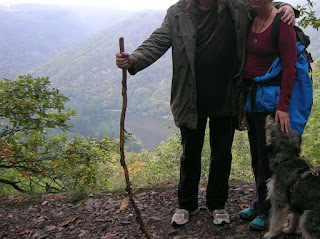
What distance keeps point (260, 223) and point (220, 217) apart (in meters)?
0.45

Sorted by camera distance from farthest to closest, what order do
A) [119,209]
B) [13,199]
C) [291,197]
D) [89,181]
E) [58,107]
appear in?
[89,181] → [58,107] → [13,199] → [119,209] → [291,197]

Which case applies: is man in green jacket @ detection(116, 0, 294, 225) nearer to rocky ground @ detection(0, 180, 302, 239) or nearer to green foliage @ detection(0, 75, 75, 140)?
rocky ground @ detection(0, 180, 302, 239)

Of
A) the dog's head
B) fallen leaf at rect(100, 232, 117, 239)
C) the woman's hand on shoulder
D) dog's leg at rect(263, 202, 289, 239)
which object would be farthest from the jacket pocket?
fallen leaf at rect(100, 232, 117, 239)

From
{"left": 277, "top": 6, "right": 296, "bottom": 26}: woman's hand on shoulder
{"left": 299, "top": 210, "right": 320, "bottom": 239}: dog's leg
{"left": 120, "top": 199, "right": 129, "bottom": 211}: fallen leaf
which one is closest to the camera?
{"left": 299, "top": 210, "right": 320, "bottom": 239}: dog's leg

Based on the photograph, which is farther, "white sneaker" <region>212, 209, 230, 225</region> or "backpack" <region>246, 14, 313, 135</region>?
"white sneaker" <region>212, 209, 230, 225</region>

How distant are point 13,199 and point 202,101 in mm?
4285

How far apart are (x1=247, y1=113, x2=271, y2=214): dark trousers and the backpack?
0.61 feet

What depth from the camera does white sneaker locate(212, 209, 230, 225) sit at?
3371 millimetres

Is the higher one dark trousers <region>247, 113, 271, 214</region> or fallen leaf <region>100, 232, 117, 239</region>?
dark trousers <region>247, 113, 271, 214</region>

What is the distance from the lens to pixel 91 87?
166 m

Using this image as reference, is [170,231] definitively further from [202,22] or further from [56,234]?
[202,22]

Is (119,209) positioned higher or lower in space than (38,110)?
lower

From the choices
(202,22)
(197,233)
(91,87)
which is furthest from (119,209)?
(91,87)

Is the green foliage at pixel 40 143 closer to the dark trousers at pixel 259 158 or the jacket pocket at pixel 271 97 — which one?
the dark trousers at pixel 259 158
